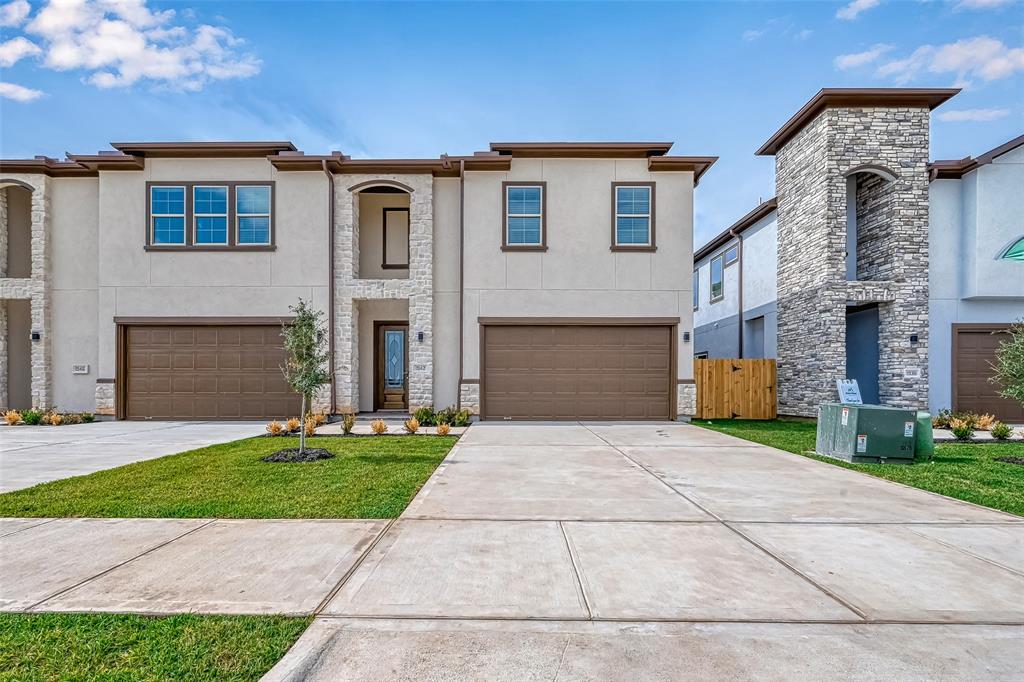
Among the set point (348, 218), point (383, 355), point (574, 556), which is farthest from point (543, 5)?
point (574, 556)

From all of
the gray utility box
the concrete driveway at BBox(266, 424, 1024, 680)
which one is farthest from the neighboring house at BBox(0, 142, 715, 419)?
the concrete driveway at BBox(266, 424, 1024, 680)

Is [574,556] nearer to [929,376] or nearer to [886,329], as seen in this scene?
[886,329]

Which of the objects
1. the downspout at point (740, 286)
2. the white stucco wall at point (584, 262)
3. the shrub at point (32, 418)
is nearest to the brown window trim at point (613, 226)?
the white stucco wall at point (584, 262)

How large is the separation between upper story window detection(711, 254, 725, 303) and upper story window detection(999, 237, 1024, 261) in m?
8.57

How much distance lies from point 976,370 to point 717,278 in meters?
9.35

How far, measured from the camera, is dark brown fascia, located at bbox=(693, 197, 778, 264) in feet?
54.6

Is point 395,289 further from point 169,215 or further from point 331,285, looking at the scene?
point 169,215

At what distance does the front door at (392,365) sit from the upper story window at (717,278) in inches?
530

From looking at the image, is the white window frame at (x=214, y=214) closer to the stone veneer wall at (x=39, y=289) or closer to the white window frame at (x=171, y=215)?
the white window frame at (x=171, y=215)

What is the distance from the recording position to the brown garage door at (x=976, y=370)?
13891 mm

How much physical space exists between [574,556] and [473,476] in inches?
120

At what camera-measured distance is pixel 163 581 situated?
3.55 meters

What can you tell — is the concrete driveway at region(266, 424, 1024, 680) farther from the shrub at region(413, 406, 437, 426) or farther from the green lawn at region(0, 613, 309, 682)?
the shrub at region(413, 406, 437, 426)

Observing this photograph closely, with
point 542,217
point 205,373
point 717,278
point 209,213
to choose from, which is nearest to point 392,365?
point 205,373
